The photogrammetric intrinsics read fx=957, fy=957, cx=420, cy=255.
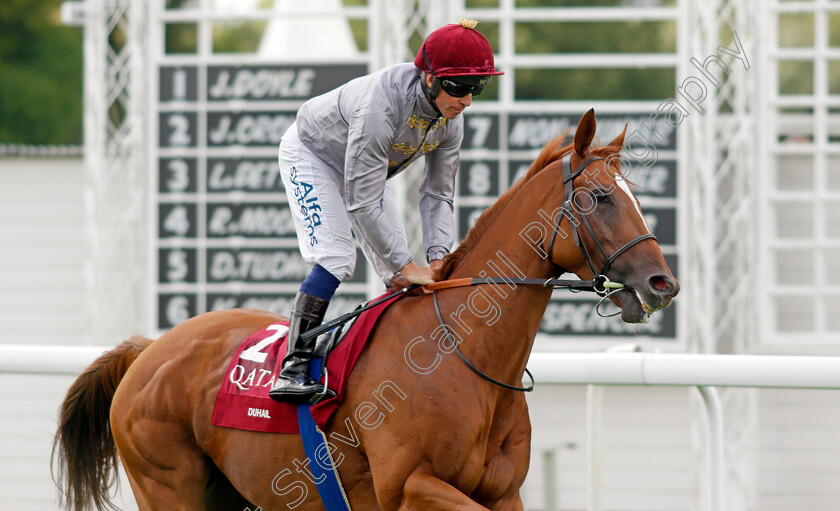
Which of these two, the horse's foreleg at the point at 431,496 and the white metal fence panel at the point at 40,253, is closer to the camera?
the horse's foreleg at the point at 431,496

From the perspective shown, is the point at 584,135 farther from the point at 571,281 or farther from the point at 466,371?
the point at 466,371

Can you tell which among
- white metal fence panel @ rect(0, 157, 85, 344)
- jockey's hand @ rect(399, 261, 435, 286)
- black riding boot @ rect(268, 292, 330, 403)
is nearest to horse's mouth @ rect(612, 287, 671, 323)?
jockey's hand @ rect(399, 261, 435, 286)

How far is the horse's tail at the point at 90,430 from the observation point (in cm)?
376

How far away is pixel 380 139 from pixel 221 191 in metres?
3.98

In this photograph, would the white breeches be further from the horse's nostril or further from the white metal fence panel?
the white metal fence panel

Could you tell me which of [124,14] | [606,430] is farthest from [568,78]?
[606,430]

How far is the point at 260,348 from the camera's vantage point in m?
3.31

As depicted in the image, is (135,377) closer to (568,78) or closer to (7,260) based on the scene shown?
(7,260)

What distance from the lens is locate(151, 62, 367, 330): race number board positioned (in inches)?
262

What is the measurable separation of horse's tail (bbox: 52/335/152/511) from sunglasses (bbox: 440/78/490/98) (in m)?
1.69

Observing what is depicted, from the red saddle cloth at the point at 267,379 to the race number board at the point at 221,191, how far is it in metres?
3.31

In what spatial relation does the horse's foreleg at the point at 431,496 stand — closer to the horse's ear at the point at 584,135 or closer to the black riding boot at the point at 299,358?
the black riding boot at the point at 299,358

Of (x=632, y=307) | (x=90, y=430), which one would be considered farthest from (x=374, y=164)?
(x=90, y=430)

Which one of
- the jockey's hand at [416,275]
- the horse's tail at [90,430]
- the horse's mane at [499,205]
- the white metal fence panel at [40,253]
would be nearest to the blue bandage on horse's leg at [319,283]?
the jockey's hand at [416,275]
